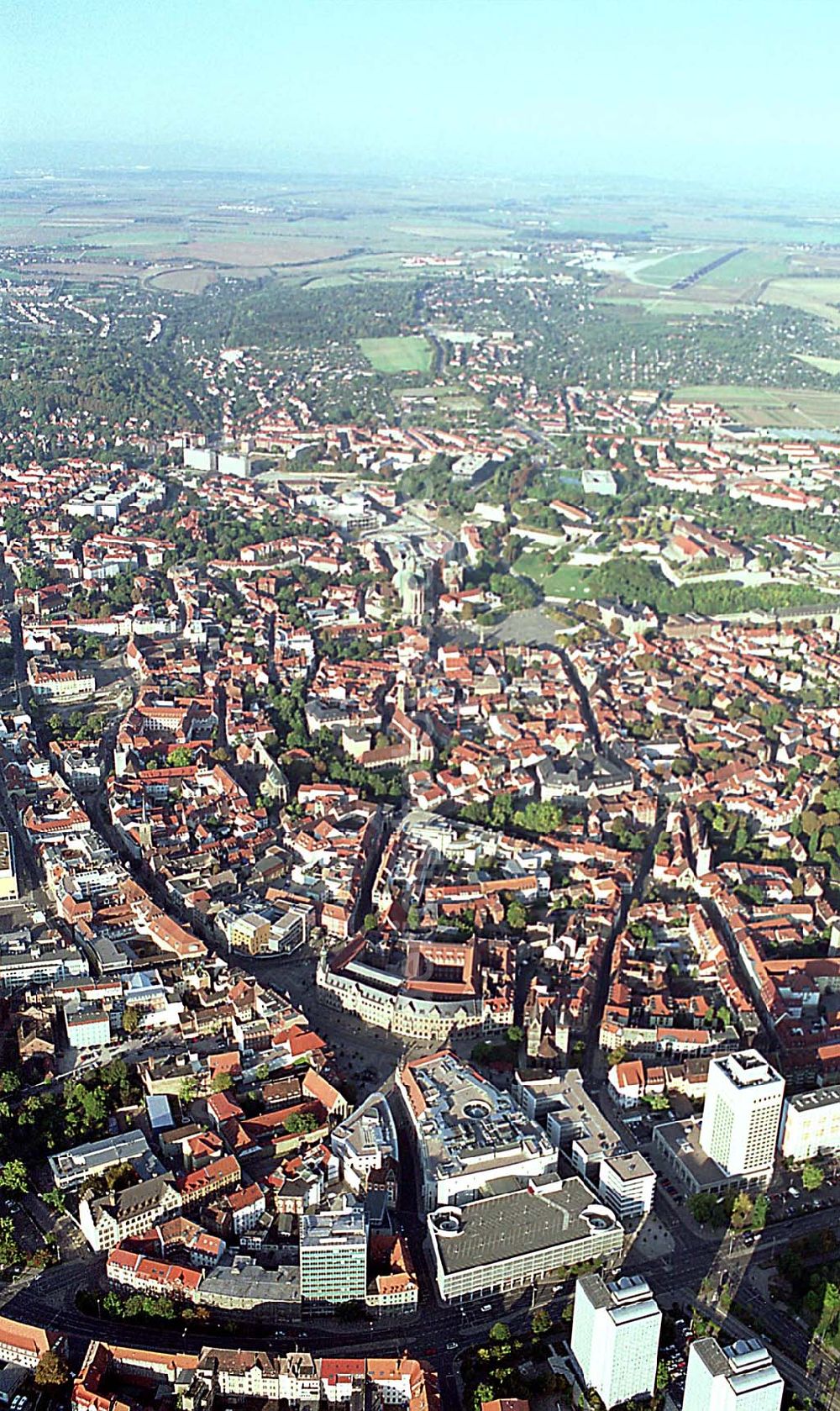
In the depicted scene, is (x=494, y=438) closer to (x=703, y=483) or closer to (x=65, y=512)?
(x=703, y=483)

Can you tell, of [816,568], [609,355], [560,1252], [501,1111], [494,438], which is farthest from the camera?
[609,355]

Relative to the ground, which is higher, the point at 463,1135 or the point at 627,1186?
the point at 463,1135

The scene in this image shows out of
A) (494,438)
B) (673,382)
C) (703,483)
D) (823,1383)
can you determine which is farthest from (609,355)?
(823,1383)

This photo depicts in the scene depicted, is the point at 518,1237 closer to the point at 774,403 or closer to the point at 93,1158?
the point at 93,1158

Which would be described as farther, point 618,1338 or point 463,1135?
point 463,1135

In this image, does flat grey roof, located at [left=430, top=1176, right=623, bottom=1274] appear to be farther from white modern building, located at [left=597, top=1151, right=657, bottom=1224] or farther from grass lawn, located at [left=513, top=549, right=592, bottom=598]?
grass lawn, located at [left=513, top=549, right=592, bottom=598]

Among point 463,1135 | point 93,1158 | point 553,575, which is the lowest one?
point 93,1158

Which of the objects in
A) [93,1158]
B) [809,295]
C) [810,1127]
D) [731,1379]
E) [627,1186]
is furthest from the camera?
[809,295]

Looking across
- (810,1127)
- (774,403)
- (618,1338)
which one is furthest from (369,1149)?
(774,403)
